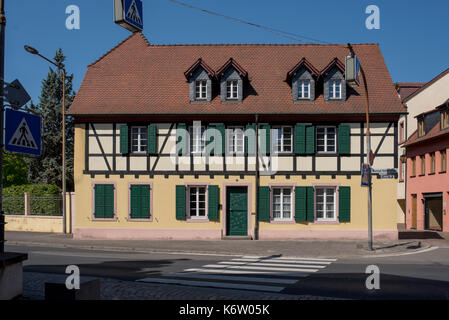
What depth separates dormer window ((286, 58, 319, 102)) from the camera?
24.1m

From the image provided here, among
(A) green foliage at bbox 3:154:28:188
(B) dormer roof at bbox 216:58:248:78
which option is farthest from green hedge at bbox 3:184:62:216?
(A) green foliage at bbox 3:154:28:188

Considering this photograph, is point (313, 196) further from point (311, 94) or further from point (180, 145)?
point (180, 145)

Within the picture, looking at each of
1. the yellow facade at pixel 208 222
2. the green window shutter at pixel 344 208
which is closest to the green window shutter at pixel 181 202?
the yellow facade at pixel 208 222

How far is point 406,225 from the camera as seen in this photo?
37625 millimetres

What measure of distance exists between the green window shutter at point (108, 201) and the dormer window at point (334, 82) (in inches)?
433

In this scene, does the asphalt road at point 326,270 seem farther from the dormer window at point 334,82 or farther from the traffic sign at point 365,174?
the dormer window at point 334,82

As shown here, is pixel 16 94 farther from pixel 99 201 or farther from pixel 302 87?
pixel 302 87

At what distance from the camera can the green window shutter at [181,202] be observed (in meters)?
23.6

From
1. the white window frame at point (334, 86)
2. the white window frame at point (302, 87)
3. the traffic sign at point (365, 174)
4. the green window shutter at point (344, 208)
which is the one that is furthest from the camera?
the white window frame at point (302, 87)

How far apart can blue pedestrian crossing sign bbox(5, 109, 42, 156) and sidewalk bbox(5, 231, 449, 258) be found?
11.4m

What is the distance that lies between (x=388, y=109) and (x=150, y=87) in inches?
447

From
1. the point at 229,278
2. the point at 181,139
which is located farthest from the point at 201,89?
the point at 229,278

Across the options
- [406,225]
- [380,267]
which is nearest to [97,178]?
[380,267]

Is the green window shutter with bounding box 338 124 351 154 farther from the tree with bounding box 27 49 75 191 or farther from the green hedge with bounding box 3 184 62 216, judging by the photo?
the tree with bounding box 27 49 75 191
